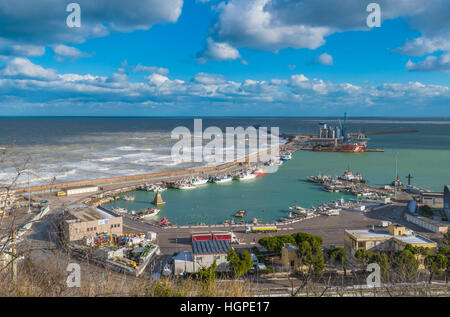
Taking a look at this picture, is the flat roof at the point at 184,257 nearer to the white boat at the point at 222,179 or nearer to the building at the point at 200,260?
the building at the point at 200,260

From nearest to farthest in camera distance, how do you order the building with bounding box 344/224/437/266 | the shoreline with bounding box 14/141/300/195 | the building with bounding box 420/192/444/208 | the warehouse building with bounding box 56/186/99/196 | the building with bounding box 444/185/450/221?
the building with bounding box 344/224/437/266
the building with bounding box 444/185/450/221
the building with bounding box 420/192/444/208
the warehouse building with bounding box 56/186/99/196
the shoreline with bounding box 14/141/300/195

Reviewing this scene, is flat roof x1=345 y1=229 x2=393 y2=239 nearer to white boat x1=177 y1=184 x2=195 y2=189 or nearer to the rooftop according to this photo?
the rooftop

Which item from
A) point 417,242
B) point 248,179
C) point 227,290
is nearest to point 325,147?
point 248,179

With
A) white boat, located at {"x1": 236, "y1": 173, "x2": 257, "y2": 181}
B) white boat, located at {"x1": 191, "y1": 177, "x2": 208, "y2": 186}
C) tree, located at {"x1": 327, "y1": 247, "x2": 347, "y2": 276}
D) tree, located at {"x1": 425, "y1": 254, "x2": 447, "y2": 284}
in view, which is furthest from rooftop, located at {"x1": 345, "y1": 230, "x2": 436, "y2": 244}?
white boat, located at {"x1": 236, "y1": 173, "x2": 257, "y2": 181}

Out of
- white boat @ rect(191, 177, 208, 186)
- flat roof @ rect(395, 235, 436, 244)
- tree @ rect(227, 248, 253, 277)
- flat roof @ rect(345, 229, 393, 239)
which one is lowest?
white boat @ rect(191, 177, 208, 186)

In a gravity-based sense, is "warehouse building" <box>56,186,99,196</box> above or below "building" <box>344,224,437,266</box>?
below
